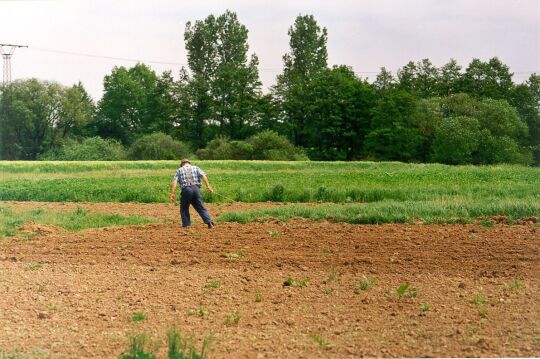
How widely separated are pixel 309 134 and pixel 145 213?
1649 inches

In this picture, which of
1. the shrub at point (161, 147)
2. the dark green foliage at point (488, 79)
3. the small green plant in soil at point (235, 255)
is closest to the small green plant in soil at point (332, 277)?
the small green plant in soil at point (235, 255)

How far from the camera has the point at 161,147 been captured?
46094 mm

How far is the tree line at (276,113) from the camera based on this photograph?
46.7 meters

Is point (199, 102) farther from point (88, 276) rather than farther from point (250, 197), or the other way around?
point (88, 276)

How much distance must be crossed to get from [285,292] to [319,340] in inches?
96.2

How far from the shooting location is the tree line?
153ft

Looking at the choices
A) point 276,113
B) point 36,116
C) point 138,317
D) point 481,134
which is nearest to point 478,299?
point 138,317

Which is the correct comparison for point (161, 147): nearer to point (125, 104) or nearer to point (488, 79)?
point (125, 104)

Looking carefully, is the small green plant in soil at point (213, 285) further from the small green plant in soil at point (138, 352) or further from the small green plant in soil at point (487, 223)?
the small green plant in soil at point (487, 223)

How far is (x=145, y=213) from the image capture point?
2261 centimetres

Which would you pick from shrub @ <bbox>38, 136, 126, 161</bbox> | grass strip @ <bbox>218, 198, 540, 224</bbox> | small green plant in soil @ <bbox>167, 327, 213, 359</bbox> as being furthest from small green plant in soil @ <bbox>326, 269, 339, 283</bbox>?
shrub @ <bbox>38, 136, 126, 161</bbox>

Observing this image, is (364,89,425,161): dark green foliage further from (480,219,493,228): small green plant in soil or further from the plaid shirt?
the plaid shirt

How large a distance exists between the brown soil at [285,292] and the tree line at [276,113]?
24343mm

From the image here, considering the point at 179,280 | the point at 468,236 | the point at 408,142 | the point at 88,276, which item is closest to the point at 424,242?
the point at 468,236
